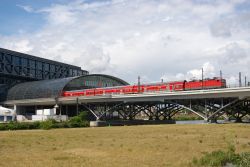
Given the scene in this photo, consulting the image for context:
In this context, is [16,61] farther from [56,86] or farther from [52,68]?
[56,86]

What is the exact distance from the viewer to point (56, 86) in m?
125

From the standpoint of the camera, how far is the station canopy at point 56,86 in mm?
124625

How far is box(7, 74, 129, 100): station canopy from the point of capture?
125 meters

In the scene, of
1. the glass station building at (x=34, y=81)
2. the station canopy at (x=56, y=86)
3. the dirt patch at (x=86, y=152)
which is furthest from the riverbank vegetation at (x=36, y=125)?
the station canopy at (x=56, y=86)

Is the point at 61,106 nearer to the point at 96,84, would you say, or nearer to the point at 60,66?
the point at 96,84

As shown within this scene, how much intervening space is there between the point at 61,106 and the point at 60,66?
177 feet

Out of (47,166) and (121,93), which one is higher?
(121,93)

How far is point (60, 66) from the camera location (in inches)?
6929

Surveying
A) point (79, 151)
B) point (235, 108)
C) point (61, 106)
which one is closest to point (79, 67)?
point (61, 106)

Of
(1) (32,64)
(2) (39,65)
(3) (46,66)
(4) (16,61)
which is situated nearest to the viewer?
(4) (16,61)

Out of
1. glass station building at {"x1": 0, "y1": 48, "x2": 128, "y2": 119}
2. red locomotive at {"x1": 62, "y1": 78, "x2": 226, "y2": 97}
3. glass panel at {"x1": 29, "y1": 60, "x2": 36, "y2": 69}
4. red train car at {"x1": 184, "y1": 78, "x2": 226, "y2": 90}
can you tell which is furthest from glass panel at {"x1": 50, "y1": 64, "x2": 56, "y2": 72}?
red train car at {"x1": 184, "y1": 78, "x2": 226, "y2": 90}

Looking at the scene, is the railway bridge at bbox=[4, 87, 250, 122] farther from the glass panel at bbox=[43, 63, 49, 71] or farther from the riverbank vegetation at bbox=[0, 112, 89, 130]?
the glass panel at bbox=[43, 63, 49, 71]

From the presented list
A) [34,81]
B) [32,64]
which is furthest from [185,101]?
[32,64]

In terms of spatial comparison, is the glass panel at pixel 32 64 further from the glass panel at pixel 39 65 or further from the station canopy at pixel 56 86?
the station canopy at pixel 56 86
